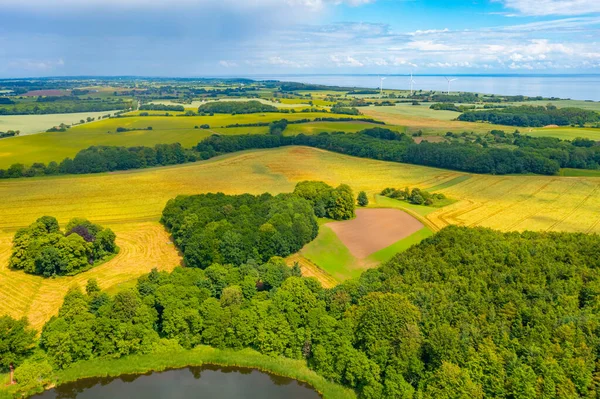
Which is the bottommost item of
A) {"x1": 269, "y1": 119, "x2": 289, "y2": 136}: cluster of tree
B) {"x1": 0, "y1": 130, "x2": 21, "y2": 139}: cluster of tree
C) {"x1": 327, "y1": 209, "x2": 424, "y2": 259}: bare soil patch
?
{"x1": 327, "y1": 209, "x2": 424, "y2": 259}: bare soil patch

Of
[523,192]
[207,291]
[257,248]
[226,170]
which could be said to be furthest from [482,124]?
[207,291]

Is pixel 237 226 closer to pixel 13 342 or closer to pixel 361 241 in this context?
pixel 361 241

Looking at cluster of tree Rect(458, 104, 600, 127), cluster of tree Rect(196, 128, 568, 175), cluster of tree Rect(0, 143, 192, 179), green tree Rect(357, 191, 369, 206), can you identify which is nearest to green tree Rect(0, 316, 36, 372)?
green tree Rect(357, 191, 369, 206)

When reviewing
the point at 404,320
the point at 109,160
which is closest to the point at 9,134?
the point at 109,160

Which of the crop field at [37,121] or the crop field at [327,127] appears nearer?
the crop field at [37,121]

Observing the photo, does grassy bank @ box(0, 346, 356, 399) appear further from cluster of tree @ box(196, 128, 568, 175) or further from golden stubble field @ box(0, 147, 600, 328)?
cluster of tree @ box(196, 128, 568, 175)

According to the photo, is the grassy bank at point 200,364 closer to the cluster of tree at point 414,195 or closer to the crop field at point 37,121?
the cluster of tree at point 414,195

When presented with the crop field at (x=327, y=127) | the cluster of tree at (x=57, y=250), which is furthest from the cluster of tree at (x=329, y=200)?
the crop field at (x=327, y=127)
